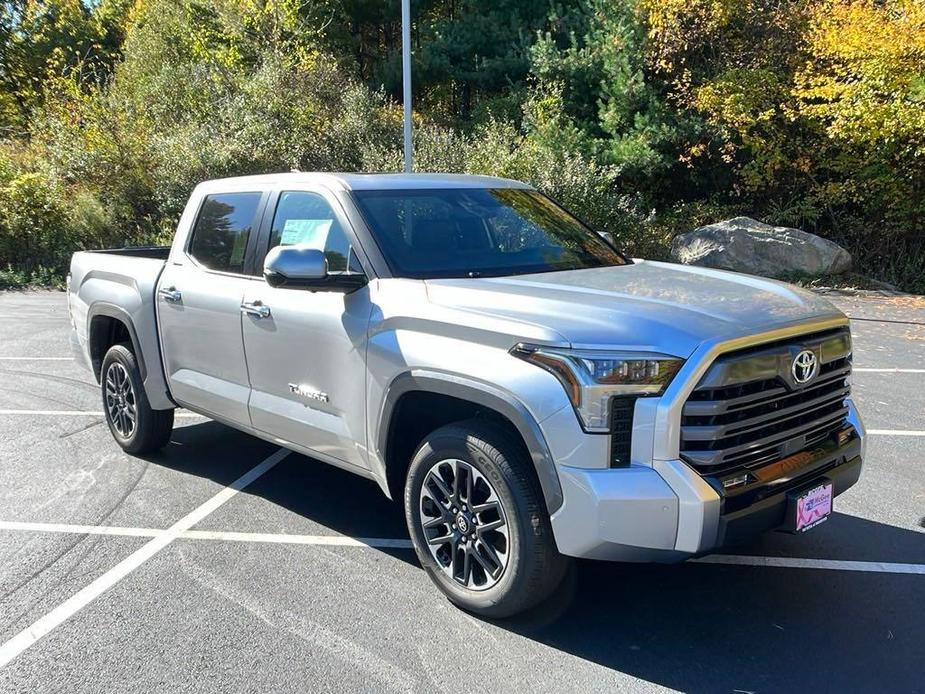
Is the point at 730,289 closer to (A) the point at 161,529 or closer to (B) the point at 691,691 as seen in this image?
(B) the point at 691,691

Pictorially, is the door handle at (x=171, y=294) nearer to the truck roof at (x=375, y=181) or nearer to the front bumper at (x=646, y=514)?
the truck roof at (x=375, y=181)

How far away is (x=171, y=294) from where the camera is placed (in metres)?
4.97

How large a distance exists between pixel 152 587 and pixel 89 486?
5.52ft

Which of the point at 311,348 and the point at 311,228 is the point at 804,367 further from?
the point at 311,228

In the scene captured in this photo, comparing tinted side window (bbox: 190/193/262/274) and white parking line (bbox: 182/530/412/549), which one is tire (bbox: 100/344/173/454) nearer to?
tinted side window (bbox: 190/193/262/274)

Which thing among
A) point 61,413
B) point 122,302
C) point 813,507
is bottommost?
point 61,413

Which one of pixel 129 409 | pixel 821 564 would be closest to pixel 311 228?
pixel 129 409

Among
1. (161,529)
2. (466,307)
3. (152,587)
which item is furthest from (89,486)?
(466,307)

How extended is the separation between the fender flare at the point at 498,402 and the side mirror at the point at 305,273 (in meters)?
0.55

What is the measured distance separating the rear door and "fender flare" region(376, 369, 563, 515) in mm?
1393

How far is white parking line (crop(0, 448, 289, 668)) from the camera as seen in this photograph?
3277 mm

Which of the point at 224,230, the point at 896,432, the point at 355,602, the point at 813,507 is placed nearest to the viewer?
the point at 813,507

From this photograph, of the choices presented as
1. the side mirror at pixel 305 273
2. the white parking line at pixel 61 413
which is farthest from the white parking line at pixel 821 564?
the white parking line at pixel 61 413

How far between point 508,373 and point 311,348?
4.27 ft
